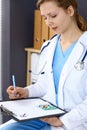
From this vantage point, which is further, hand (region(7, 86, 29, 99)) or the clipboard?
hand (region(7, 86, 29, 99))

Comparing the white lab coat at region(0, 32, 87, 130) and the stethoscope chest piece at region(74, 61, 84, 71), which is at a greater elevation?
the stethoscope chest piece at region(74, 61, 84, 71)

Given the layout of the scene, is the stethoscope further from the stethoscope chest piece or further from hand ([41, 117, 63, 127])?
hand ([41, 117, 63, 127])

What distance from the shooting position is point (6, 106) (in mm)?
1370

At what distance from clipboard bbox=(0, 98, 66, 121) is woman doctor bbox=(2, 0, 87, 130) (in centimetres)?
4

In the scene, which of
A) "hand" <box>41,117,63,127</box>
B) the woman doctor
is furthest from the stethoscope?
"hand" <box>41,117,63,127</box>

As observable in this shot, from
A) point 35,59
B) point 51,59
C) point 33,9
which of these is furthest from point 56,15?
point 33,9

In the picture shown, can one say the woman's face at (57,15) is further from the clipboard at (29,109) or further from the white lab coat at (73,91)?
the clipboard at (29,109)

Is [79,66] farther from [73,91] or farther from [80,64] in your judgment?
[73,91]

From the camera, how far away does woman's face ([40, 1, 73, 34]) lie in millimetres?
1406

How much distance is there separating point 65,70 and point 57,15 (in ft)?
0.93

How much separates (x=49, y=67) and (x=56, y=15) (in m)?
0.28

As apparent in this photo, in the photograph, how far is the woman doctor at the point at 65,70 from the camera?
1.32m

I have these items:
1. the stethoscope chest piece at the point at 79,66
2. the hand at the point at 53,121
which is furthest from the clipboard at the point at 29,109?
the stethoscope chest piece at the point at 79,66

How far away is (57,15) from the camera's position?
141 cm
